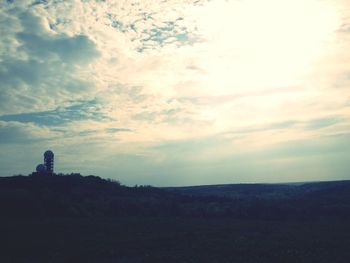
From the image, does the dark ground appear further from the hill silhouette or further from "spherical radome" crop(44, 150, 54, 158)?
"spherical radome" crop(44, 150, 54, 158)

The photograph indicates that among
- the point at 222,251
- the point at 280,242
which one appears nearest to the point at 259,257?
the point at 222,251

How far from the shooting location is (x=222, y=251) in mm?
28188

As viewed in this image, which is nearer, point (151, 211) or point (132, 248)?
point (132, 248)

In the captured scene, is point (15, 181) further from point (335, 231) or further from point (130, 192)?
point (335, 231)

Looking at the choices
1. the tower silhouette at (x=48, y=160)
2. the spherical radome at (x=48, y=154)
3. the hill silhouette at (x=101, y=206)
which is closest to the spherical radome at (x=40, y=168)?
the tower silhouette at (x=48, y=160)

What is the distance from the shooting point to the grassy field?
84.5 feet

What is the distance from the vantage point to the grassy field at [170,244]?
25.8 metres

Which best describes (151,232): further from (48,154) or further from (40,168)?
(48,154)

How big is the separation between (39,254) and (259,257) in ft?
59.7

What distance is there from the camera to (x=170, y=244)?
32.0 meters

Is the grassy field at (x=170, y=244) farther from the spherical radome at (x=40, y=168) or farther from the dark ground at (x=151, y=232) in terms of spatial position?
the spherical radome at (x=40, y=168)

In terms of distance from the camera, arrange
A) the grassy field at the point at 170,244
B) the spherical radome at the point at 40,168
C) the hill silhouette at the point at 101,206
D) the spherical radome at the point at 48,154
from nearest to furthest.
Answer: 1. the grassy field at the point at 170,244
2. the hill silhouette at the point at 101,206
3. the spherical radome at the point at 40,168
4. the spherical radome at the point at 48,154

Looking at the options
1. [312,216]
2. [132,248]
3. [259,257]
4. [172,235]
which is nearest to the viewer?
[259,257]

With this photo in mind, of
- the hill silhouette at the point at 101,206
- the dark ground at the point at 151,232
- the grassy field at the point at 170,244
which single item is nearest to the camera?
the grassy field at the point at 170,244
